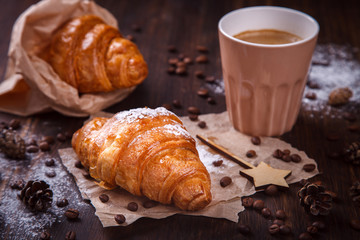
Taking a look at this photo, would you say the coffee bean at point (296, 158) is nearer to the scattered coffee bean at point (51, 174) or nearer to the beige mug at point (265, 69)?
the beige mug at point (265, 69)

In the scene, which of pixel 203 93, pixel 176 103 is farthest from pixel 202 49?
pixel 176 103

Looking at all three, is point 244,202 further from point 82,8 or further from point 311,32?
point 82,8

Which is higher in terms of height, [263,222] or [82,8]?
[82,8]

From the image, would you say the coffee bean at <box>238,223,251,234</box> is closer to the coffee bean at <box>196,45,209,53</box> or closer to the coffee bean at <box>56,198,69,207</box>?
the coffee bean at <box>56,198,69,207</box>

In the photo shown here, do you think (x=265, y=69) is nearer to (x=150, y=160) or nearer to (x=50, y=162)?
(x=150, y=160)

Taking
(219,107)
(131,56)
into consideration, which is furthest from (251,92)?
(131,56)

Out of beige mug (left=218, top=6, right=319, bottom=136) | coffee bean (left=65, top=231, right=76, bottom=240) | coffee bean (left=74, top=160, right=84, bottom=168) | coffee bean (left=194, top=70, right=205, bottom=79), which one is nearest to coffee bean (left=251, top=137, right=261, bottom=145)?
beige mug (left=218, top=6, right=319, bottom=136)

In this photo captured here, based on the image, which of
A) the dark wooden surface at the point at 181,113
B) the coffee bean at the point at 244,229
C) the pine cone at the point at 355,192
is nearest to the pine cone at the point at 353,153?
the dark wooden surface at the point at 181,113
